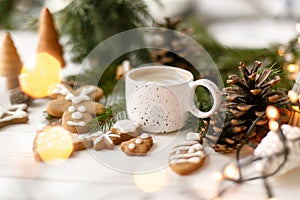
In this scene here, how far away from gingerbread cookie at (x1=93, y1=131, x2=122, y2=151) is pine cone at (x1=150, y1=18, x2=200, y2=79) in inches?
9.8

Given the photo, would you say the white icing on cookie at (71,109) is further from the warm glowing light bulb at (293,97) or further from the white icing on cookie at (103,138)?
the warm glowing light bulb at (293,97)

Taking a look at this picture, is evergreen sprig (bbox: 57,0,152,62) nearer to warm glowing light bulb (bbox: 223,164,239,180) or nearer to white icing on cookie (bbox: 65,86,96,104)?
white icing on cookie (bbox: 65,86,96,104)

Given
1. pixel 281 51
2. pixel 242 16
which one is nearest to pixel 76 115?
pixel 281 51

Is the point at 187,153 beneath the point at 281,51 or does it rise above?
beneath

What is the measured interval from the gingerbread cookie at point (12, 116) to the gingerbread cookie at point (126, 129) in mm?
160

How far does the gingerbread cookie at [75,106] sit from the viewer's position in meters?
0.79

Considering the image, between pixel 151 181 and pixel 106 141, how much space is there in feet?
0.35

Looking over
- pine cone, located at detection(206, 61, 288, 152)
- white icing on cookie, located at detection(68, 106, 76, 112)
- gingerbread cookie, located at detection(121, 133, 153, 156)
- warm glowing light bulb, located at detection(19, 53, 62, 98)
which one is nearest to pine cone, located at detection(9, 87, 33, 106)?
warm glowing light bulb, located at detection(19, 53, 62, 98)

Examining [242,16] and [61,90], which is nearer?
[61,90]

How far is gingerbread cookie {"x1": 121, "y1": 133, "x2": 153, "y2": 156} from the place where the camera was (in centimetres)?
72

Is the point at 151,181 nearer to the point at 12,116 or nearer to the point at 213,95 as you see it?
the point at 213,95

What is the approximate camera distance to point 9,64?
0.93 m

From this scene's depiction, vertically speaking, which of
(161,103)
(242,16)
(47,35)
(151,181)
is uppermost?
(242,16)

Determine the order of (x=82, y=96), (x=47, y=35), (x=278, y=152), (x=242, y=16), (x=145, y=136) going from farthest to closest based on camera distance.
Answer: (x=242, y=16) < (x=47, y=35) < (x=82, y=96) < (x=145, y=136) < (x=278, y=152)
